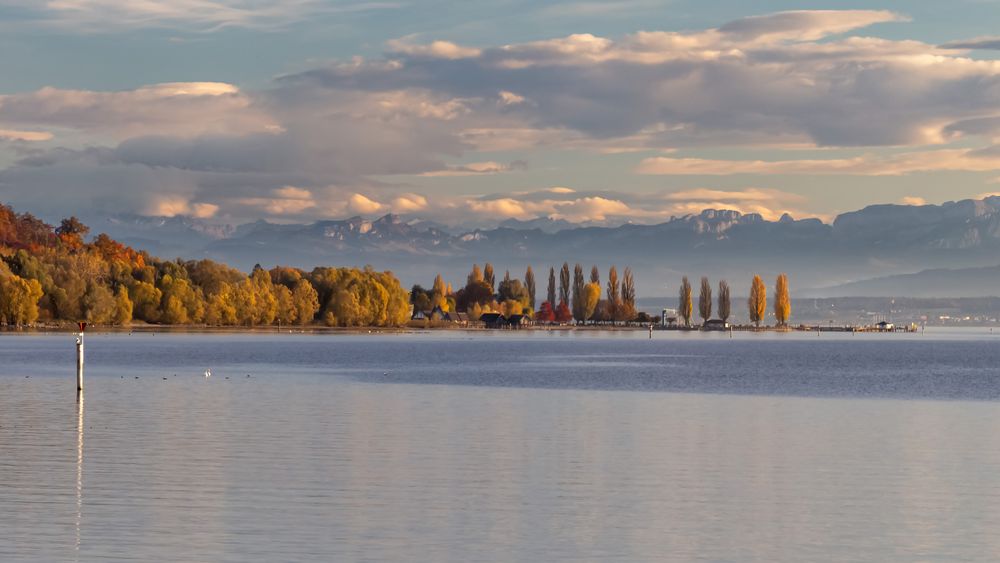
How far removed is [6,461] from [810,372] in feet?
278

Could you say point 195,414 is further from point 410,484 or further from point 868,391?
point 868,391

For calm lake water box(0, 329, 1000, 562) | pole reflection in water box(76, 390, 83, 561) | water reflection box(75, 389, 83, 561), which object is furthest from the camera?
pole reflection in water box(76, 390, 83, 561)

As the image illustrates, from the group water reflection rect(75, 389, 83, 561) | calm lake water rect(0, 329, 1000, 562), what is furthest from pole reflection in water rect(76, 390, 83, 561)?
calm lake water rect(0, 329, 1000, 562)

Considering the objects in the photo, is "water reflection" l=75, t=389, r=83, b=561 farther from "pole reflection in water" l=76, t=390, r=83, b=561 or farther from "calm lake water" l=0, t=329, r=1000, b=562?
"calm lake water" l=0, t=329, r=1000, b=562

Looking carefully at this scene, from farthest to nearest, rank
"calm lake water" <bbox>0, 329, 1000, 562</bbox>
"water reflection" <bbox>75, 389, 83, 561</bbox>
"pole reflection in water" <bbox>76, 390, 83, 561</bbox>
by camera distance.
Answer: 1. "pole reflection in water" <bbox>76, 390, 83, 561</bbox>
2. "water reflection" <bbox>75, 389, 83, 561</bbox>
3. "calm lake water" <bbox>0, 329, 1000, 562</bbox>

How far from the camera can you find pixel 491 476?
36.2 metres

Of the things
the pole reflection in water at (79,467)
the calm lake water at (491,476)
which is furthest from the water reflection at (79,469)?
the calm lake water at (491,476)

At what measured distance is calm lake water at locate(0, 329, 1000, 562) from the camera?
26359mm

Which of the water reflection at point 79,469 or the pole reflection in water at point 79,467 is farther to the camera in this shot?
the pole reflection in water at point 79,467

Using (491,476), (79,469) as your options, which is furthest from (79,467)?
(491,476)

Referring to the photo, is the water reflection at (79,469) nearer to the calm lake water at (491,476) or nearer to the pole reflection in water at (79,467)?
the pole reflection in water at (79,467)

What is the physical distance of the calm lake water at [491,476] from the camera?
26.4m

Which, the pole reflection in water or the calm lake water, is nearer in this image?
the calm lake water

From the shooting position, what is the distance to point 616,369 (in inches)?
4540
